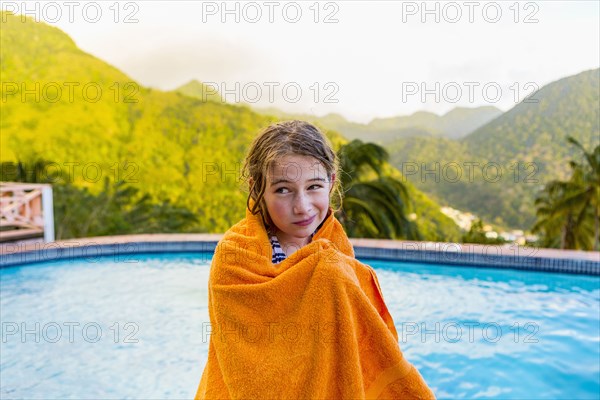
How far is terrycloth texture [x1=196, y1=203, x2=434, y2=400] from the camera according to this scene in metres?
0.85

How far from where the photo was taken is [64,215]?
1266 centimetres

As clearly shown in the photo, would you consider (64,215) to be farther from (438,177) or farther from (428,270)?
(438,177)

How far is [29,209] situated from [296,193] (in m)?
8.72

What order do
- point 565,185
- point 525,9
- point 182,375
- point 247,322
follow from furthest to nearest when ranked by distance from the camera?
point 565,185 → point 525,9 → point 182,375 → point 247,322

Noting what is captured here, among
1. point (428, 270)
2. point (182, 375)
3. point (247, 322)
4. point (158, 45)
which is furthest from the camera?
point (158, 45)

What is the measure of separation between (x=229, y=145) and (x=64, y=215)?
12.1 m

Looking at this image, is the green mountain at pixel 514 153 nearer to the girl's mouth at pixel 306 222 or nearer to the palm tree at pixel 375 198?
the palm tree at pixel 375 198

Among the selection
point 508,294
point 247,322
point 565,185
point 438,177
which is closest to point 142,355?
point 247,322

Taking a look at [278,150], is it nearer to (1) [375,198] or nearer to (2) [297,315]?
(2) [297,315]

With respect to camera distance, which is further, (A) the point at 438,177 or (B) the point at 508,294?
(A) the point at 438,177

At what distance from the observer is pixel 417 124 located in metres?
38.0

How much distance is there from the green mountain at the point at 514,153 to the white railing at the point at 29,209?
1667 centimetres

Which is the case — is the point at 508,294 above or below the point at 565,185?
below

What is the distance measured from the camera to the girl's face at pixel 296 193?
3.17 feet
